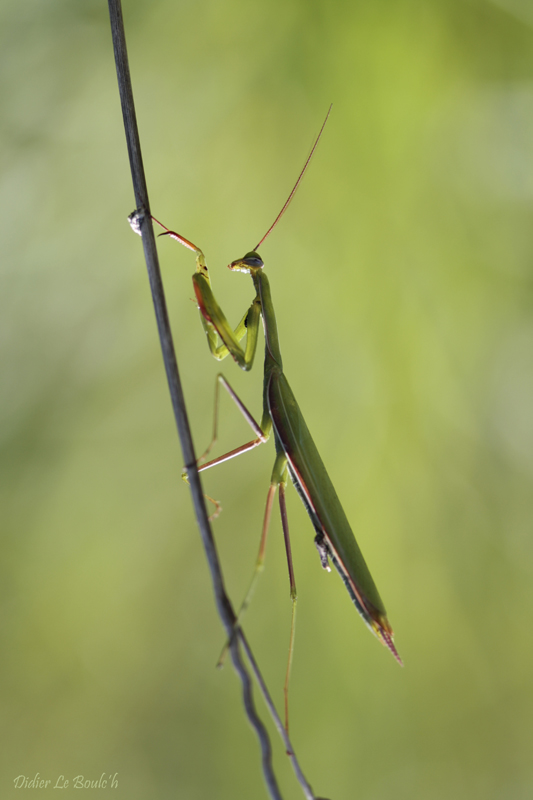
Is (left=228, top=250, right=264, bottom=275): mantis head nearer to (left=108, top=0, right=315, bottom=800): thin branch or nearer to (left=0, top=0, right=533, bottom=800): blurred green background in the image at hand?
(left=108, top=0, right=315, bottom=800): thin branch

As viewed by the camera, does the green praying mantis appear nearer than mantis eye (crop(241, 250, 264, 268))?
Yes

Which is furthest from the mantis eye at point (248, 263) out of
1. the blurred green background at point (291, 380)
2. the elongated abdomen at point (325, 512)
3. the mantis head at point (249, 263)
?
the blurred green background at point (291, 380)

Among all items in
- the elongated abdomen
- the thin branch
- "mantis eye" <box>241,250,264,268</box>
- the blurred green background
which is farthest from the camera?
the blurred green background

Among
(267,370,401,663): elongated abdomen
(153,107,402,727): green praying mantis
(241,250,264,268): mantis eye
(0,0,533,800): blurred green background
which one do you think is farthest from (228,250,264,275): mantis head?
(0,0,533,800): blurred green background

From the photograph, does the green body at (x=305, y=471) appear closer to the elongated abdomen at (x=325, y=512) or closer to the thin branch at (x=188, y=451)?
the elongated abdomen at (x=325, y=512)

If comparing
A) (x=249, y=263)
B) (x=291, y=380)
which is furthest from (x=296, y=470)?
(x=291, y=380)

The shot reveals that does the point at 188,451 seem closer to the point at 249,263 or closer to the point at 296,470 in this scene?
the point at 296,470

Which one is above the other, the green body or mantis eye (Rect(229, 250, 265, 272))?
mantis eye (Rect(229, 250, 265, 272))
